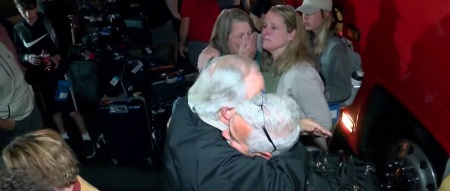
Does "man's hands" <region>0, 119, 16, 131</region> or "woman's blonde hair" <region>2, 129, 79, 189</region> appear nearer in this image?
"woman's blonde hair" <region>2, 129, 79, 189</region>

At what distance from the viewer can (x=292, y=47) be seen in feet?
9.67

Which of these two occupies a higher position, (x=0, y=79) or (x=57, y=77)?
(x=0, y=79)

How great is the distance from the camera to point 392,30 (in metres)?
3.22

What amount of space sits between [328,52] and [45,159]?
6.76 ft

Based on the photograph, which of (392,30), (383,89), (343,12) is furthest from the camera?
(343,12)

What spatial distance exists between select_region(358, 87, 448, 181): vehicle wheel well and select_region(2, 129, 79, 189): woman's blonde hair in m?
2.11

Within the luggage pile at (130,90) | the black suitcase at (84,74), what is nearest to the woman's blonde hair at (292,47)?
the luggage pile at (130,90)

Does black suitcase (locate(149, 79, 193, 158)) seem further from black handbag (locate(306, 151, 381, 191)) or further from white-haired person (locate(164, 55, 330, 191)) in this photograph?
black handbag (locate(306, 151, 381, 191))

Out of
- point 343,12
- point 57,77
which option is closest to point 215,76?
point 343,12

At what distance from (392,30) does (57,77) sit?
121 inches

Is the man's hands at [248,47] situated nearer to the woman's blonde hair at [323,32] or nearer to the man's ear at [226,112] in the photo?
the woman's blonde hair at [323,32]

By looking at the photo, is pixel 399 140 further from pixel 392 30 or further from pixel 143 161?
pixel 143 161

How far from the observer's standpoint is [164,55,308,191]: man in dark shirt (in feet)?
6.13

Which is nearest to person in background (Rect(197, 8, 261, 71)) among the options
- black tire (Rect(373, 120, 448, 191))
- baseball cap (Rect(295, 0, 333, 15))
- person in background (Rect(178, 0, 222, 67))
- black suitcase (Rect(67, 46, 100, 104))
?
baseball cap (Rect(295, 0, 333, 15))
